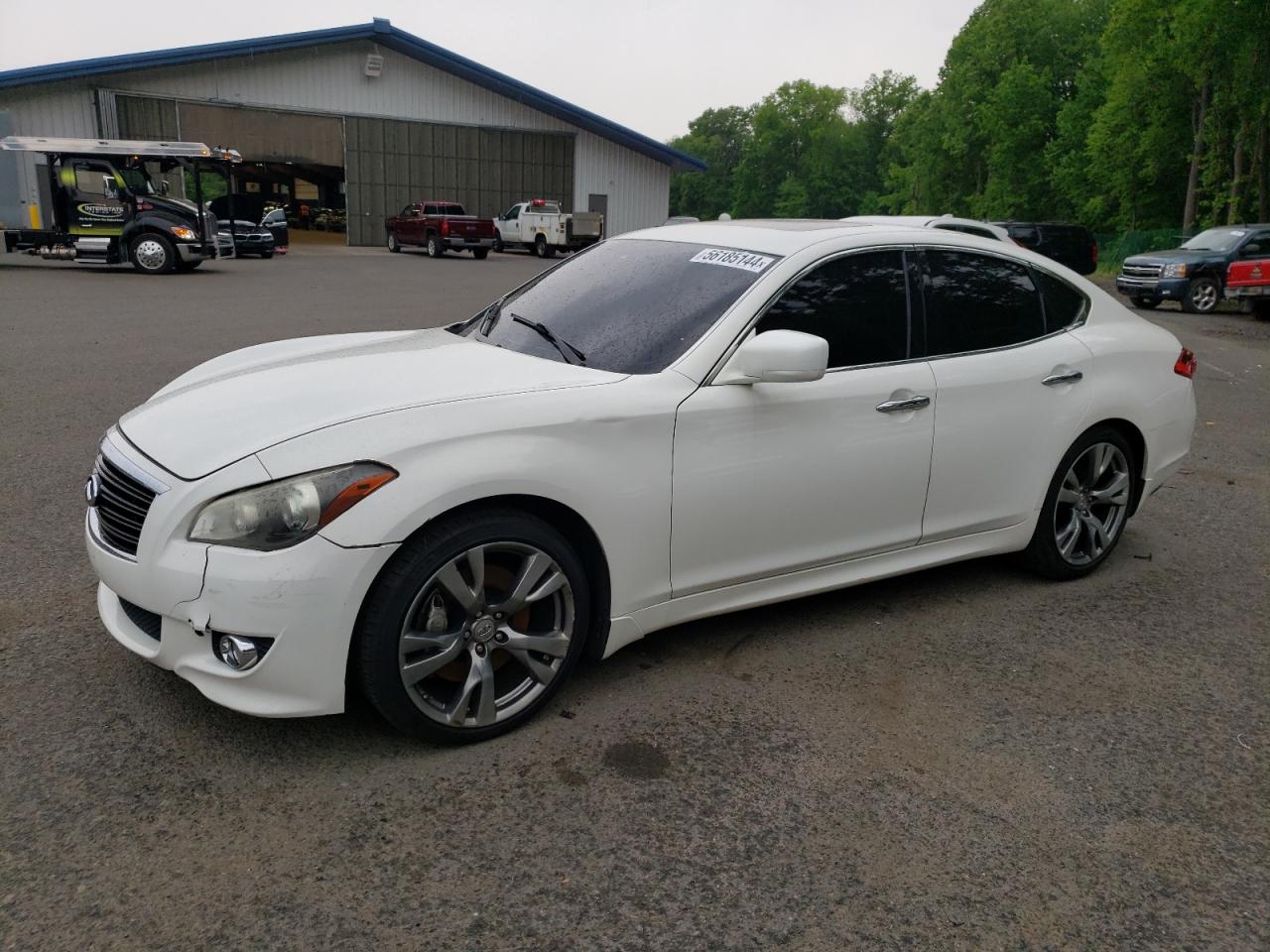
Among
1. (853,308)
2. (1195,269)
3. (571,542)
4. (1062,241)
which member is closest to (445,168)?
(1062,241)

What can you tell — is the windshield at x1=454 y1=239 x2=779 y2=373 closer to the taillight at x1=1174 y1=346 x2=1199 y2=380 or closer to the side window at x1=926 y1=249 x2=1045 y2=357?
the side window at x1=926 y1=249 x2=1045 y2=357

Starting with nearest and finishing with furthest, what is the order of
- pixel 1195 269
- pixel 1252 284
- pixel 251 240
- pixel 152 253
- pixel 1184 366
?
pixel 1184 366 → pixel 1252 284 → pixel 1195 269 → pixel 152 253 → pixel 251 240

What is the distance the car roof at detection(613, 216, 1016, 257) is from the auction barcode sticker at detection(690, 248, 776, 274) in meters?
0.05

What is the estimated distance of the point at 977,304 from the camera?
452 cm

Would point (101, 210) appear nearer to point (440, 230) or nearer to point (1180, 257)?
point (440, 230)

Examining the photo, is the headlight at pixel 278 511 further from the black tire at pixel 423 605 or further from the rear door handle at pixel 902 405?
the rear door handle at pixel 902 405

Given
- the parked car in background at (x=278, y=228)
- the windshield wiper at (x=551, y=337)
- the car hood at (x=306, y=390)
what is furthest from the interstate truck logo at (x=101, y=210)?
the windshield wiper at (x=551, y=337)

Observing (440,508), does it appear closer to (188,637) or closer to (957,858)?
(188,637)

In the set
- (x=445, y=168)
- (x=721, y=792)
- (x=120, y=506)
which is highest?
(x=445, y=168)

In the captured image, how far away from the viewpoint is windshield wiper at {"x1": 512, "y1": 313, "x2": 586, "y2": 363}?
3.84 m

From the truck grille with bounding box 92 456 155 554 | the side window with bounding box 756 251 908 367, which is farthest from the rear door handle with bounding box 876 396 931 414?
the truck grille with bounding box 92 456 155 554

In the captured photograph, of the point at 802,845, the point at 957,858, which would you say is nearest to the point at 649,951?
the point at 802,845

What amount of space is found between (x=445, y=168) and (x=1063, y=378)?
135ft

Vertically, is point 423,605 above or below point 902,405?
below
